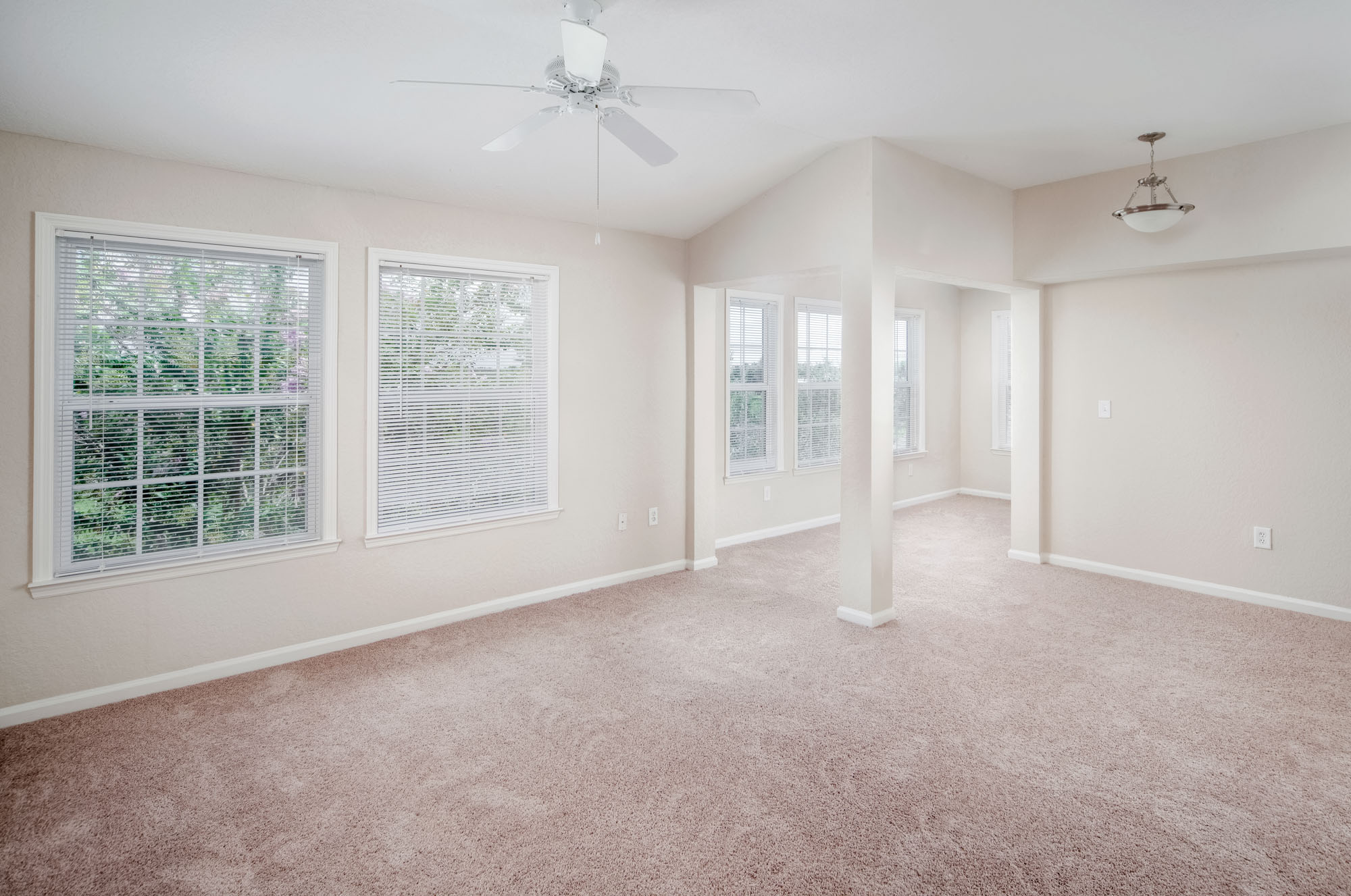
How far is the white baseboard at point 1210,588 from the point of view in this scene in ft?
13.0

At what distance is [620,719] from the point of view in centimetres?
286

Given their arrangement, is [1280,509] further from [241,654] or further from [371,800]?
[241,654]

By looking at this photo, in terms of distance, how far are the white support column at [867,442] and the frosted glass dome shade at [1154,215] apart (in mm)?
1367

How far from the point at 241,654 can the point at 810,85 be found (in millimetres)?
3760

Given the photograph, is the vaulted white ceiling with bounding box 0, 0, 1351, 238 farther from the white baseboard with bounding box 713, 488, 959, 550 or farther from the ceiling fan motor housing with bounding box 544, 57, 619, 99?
the white baseboard with bounding box 713, 488, 959, 550

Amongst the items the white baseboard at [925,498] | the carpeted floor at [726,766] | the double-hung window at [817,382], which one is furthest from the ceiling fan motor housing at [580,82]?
the white baseboard at [925,498]

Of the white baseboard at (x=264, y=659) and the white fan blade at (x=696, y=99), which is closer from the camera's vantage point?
the white fan blade at (x=696, y=99)

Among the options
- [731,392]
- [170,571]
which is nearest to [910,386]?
A: [731,392]

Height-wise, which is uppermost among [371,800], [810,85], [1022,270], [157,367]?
[810,85]

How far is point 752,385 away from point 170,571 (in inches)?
173

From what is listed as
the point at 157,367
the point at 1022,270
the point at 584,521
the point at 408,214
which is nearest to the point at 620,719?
the point at 584,521

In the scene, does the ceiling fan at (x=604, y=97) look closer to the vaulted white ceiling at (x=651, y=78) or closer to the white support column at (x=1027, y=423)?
the vaulted white ceiling at (x=651, y=78)

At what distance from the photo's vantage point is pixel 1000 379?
7.89 meters

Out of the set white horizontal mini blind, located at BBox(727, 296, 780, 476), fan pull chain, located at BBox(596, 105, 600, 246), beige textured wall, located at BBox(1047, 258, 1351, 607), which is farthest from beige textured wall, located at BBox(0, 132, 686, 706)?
beige textured wall, located at BBox(1047, 258, 1351, 607)
